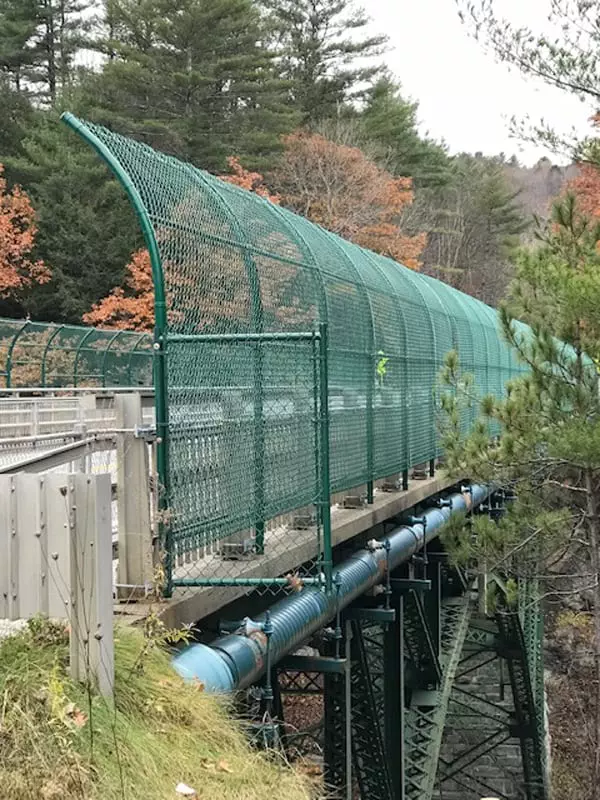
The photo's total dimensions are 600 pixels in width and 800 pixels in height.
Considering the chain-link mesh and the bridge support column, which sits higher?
the chain-link mesh

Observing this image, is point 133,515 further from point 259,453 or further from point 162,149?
point 162,149

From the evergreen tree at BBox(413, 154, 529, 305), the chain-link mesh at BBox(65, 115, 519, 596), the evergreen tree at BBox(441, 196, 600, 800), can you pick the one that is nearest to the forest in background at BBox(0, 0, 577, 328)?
the evergreen tree at BBox(413, 154, 529, 305)

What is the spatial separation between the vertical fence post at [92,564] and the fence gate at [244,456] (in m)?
1.65

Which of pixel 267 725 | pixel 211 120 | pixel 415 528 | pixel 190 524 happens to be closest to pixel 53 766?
pixel 267 725

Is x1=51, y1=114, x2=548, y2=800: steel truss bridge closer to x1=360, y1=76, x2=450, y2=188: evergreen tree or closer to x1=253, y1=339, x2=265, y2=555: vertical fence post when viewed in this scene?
Result: x1=253, y1=339, x2=265, y2=555: vertical fence post

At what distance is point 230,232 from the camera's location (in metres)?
6.17

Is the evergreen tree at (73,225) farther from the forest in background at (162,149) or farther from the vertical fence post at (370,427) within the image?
the vertical fence post at (370,427)

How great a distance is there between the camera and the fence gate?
555 cm

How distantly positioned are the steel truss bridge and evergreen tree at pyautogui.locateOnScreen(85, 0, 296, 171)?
21.8 meters

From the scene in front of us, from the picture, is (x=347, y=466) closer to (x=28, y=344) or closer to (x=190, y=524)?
(x=190, y=524)

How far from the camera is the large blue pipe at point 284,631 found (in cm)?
476

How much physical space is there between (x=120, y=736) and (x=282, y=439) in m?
3.59

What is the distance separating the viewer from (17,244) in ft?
106

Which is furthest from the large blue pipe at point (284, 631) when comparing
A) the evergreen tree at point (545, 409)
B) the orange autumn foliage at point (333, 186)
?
the orange autumn foliage at point (333, 186)
